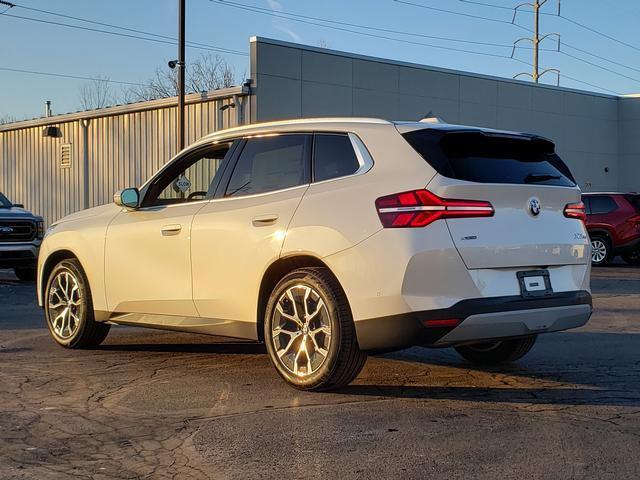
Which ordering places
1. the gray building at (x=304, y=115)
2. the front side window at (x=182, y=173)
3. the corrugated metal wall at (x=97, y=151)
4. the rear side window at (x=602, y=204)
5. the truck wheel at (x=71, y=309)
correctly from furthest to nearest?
the corrugated metal wall at (x=97, y=151) → the gray building at (x=304, y=115) → the rear side window at (x=602, y=204) → the truck wheel at (x=71, y=309) → the front side window at (x=182, y=173)

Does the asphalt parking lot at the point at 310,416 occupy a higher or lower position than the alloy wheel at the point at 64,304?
lower

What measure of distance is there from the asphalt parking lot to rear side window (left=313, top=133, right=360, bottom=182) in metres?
1.49

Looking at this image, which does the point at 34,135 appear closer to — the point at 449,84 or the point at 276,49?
the point at 276,49

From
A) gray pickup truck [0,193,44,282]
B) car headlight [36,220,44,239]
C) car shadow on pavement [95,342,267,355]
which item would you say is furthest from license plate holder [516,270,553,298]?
car headlight [36,220,44,239]

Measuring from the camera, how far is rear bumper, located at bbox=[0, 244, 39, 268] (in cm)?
1476

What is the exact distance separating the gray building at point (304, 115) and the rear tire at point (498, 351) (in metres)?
15.5

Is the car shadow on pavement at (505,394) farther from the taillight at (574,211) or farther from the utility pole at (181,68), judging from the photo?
the utility pole at (181,68)

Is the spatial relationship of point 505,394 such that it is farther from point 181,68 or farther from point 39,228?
point 181,68

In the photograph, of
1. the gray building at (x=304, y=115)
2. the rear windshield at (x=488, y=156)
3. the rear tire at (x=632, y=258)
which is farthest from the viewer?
the gray building at (x=304, y=115)

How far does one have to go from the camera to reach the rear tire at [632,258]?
20.4 meters

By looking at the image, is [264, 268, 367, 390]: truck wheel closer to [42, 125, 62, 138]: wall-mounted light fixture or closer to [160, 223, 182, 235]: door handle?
[160, 223, 182, 235]: door handle

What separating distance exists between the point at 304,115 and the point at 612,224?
8414 mm

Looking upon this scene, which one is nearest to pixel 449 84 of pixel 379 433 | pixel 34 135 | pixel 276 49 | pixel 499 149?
pixel 276 49

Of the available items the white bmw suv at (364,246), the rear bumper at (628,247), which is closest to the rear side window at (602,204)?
the rear bumper at (628,247)
